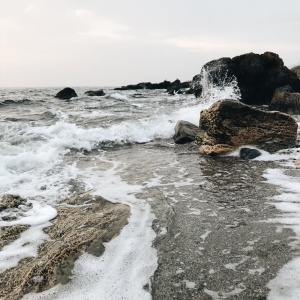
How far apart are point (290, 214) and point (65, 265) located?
99.6 inches

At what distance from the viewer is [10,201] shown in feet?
14.3

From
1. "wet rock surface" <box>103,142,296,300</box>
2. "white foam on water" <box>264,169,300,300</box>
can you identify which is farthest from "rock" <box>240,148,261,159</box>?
"white foam on water" <box>264,169,300,300</box>

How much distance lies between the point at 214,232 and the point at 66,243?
1478mm

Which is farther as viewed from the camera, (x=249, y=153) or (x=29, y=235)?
(x=249, y=153)

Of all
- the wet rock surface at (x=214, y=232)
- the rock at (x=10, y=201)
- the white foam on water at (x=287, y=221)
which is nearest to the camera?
the white foam on water at (x=287, y=221)

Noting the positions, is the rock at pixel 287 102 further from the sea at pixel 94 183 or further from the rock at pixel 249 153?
the rock at pixel 249 153

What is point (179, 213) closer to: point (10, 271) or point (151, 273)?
→ point (151, 273)

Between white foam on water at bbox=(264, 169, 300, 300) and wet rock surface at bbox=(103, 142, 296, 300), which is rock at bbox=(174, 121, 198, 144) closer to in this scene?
wet rock surface at bbox=(103, 142, 296, 300)

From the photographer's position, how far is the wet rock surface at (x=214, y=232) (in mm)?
2467

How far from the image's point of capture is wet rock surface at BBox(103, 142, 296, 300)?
2.47m

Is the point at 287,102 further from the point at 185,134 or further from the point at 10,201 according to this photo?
the point at 10,201

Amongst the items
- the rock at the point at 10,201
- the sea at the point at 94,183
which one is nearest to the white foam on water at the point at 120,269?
the sea at the point at 94,183

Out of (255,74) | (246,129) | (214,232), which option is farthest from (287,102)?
(214,232)

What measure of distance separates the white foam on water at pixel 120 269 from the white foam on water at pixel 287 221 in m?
0.95
